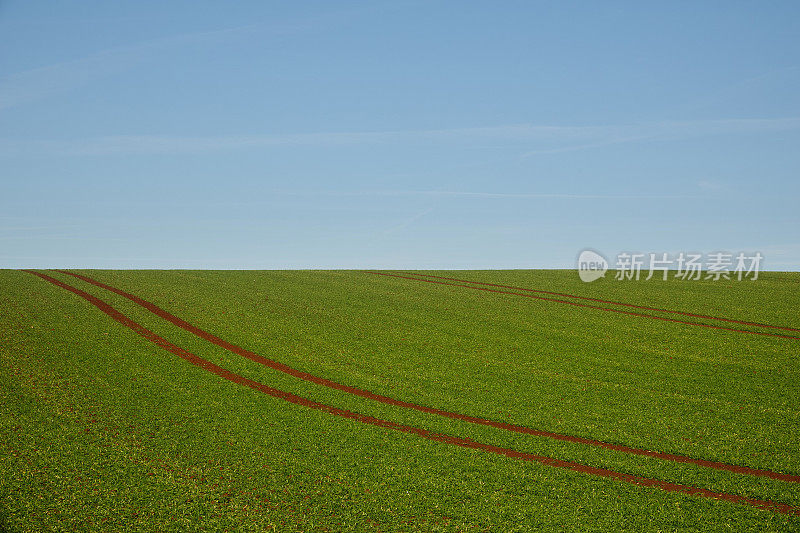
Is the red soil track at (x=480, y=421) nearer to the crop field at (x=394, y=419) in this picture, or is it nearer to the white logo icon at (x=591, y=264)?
the crop field at (x=394, y=419)

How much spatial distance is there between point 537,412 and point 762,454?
16.0ft

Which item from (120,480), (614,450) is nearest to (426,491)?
(614,450)


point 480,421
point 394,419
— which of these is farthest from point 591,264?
point 394,419

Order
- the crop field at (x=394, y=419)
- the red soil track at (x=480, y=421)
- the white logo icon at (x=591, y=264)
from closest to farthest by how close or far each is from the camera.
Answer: the crop field at (x=394, y=419), the red soil track at (x=480, y=421), the white logo icon at (x=591, y=264)

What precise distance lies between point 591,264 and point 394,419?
35565mm

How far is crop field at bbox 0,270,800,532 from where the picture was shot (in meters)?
9.57

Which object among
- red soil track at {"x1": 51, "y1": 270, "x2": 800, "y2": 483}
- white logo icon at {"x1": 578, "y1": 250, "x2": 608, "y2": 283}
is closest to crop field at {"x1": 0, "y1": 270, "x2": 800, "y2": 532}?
red soil track at {"x1": 51, "y1": 270, "x2": 800, "y2": 483}

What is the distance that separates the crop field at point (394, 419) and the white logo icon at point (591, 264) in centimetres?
1683

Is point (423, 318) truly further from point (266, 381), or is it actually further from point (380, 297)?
point (266, 381)

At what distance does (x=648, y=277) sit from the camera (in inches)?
1711

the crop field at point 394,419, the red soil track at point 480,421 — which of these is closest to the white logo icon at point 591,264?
the crop field at point 394,419

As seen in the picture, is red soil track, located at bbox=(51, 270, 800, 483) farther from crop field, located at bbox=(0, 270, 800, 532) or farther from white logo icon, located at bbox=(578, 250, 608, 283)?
white logo icon, located at bbox=(578, 250, 608, 283)

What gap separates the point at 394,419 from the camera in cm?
1339

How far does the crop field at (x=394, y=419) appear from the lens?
31.4 ft
